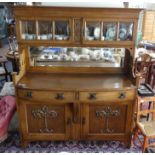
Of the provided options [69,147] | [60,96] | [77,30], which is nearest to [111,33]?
[77,30]

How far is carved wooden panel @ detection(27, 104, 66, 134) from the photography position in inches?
89.1

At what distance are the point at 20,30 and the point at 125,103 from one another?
1360mm

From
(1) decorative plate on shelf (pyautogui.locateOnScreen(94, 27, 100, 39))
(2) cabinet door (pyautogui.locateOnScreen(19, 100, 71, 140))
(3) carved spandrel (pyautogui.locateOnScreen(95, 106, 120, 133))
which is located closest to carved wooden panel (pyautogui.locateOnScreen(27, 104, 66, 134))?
(2) cabinet door (pyautogui.locateOnScreen(19, 100, 71, 140))

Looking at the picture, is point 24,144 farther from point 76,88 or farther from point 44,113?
point 76,88

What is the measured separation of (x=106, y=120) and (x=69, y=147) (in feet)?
1.89

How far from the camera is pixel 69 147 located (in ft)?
8.19

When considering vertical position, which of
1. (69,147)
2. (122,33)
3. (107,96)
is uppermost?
(122,33)

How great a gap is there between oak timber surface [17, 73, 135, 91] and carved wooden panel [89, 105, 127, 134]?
234 mm

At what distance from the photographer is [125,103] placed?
224cm

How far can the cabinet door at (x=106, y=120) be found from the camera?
7.39 ft

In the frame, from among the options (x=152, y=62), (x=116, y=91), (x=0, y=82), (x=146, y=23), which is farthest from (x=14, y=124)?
(x=146, y=23)

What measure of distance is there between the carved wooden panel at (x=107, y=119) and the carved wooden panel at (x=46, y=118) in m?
0.33

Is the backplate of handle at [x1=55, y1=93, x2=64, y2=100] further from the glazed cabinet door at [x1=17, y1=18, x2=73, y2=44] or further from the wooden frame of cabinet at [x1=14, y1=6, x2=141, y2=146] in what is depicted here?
the glazed cabinet door at [x1=17, y1=18, x2=73, y2=44]

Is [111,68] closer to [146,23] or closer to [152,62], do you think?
[152,62]
